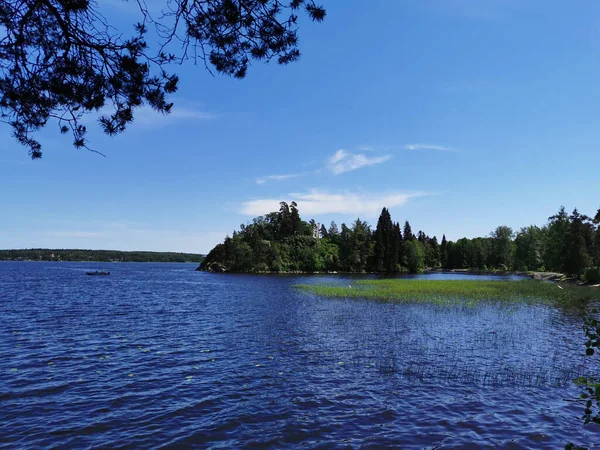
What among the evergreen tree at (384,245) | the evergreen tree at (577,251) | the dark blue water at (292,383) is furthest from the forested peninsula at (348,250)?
the dark blue water at (292,383)

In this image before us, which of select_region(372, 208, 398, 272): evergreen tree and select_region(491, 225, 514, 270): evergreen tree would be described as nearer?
select_region(372, 208, 398, 272): evergreen tree

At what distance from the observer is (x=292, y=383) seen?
1775 cm

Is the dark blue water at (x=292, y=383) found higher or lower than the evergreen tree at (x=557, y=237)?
lower

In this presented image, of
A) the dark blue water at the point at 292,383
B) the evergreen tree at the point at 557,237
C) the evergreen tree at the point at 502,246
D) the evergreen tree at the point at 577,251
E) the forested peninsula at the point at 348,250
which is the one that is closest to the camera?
the dark blue water at the point at 292,383

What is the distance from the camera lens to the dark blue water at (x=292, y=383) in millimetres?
12484

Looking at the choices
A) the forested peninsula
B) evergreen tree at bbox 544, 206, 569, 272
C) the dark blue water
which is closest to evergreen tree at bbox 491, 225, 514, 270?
the forested peninsula

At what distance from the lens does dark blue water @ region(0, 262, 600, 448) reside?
41.0 ft

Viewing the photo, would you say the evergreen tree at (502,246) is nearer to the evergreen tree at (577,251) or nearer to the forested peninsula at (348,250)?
the forested peninsula at (348,250)

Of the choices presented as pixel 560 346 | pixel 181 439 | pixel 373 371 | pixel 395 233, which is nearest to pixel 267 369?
pixel 373 371

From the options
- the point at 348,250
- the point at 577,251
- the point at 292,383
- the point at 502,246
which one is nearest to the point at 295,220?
the point at 348,250

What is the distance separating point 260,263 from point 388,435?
145m

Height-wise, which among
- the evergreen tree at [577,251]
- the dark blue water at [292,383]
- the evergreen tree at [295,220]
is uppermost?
the evergreen tree at [295,220]

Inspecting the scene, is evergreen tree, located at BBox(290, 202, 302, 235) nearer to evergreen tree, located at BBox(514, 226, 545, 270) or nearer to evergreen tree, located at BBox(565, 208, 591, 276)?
evergreen tree, located at BBox(514, 226, 545, 270)

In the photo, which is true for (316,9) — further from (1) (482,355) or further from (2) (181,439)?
(1) (482,355)
